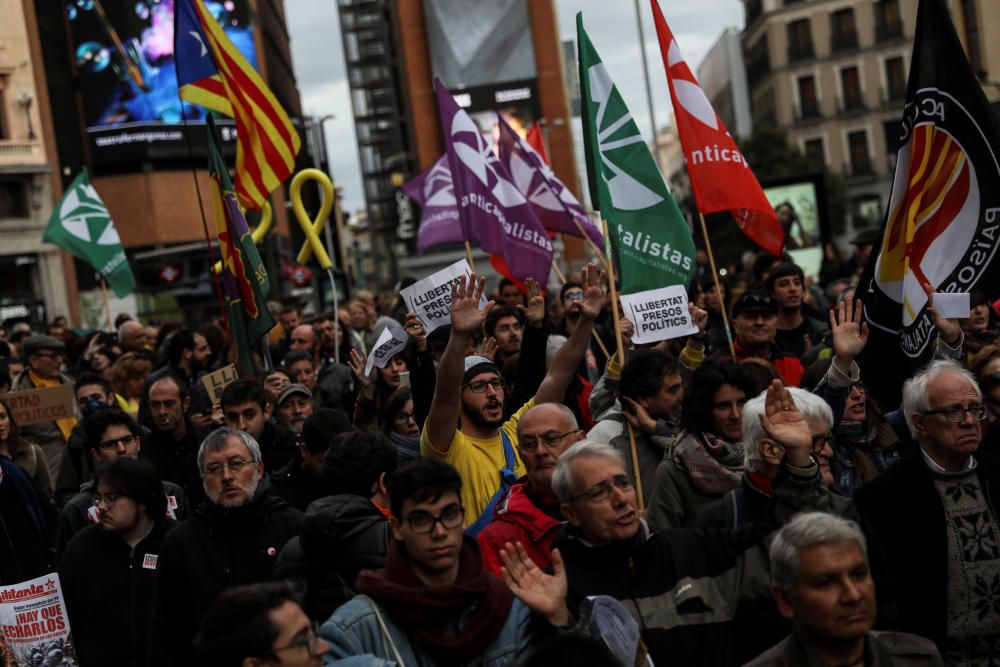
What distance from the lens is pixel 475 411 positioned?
20.1ft

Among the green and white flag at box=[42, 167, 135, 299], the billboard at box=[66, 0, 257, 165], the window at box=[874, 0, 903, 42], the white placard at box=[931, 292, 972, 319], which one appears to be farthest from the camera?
the window at box=[874, 0, 903, 42]

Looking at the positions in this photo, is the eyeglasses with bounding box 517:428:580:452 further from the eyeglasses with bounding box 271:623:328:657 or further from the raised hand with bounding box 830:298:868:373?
the eyeglasses with bounding box 271:623:328:657

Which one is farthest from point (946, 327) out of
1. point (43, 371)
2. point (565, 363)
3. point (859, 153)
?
point (859, 153)

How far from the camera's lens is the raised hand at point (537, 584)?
3992 mm

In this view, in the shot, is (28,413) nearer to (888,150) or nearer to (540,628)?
(540,628)

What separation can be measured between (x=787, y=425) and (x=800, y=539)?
0.82 m

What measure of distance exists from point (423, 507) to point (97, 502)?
236 centimetres

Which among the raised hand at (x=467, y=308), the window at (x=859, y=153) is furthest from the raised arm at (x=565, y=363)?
the window at (x=859, y=153)

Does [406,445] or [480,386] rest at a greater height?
[480,386]

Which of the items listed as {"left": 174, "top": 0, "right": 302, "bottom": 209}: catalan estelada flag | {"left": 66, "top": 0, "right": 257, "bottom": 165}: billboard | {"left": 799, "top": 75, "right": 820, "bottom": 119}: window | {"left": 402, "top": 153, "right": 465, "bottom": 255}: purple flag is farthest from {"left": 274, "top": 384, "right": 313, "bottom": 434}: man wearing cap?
{"left": 799, "top": 75, "right": 820, "bottom": 119}: window

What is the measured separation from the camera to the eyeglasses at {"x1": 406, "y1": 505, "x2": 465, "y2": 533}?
13.8 ft

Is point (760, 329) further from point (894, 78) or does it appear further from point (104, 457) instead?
point (894, 78)

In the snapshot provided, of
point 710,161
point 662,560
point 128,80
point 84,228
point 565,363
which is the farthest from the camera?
point 128,80

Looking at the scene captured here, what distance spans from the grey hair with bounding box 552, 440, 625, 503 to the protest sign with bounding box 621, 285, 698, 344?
2946 mm
